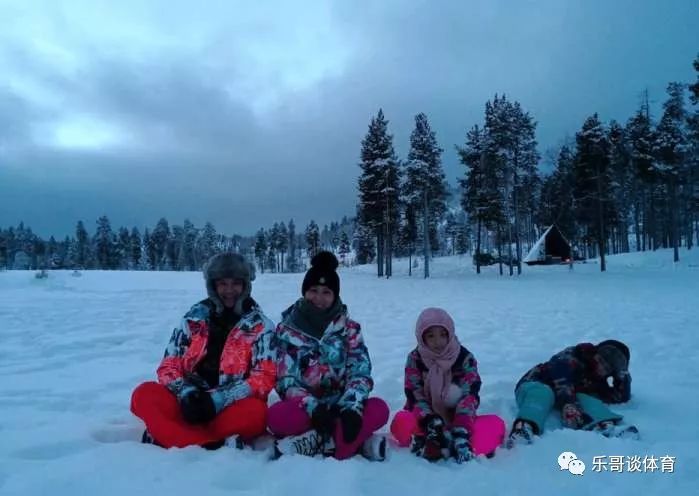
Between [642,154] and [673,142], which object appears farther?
[642,154]

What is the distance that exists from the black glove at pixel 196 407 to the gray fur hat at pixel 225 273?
2.72ft

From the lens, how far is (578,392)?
4152 mm

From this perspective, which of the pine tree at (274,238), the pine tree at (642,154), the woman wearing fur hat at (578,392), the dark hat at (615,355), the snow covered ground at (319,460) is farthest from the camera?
the pine tree at (274,238)

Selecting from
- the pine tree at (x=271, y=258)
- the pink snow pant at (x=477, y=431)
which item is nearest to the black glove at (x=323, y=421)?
the pink snow pant at (x=477, y=431)

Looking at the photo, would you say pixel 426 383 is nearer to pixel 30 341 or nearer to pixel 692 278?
pixel 30 341

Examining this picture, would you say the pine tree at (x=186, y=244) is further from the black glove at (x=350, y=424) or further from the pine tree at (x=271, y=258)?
the black glove at (x=350, y=424)

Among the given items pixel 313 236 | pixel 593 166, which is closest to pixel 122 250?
pixel 313 236

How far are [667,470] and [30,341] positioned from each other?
8742 mm

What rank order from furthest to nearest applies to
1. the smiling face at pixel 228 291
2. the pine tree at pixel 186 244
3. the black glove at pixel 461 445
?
1. the pine tree at pixel 186 244
2. the smiling face at pixel 228 291
3. the black glove at pixel 461 445

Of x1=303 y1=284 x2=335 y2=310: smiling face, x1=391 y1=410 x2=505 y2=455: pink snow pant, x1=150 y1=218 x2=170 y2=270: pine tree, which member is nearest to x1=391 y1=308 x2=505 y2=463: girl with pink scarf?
x1=391 y1=410 x2=505 y2=455: pink snow pant

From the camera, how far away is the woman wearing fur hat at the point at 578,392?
11.3 ft

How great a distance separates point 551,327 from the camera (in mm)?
8750

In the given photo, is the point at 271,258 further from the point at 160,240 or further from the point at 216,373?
the point at 216,373

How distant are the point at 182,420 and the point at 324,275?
1564mm
